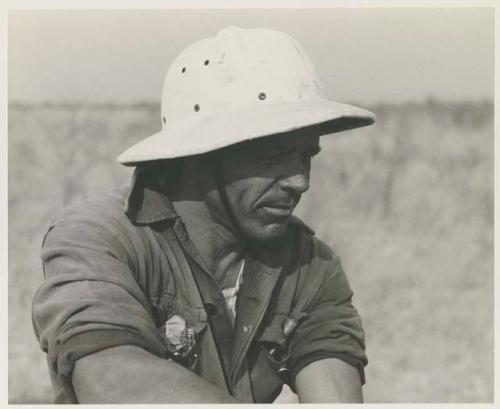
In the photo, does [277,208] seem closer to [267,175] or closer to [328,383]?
[267,175]

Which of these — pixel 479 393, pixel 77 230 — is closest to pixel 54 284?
pixel 77 230

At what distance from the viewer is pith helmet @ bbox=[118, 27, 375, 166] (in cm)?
245

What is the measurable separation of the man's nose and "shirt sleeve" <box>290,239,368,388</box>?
361mm

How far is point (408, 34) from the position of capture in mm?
3467

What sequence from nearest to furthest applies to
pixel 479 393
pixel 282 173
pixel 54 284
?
pixel 54 284 < pixel 282 173 < pixel 479 393

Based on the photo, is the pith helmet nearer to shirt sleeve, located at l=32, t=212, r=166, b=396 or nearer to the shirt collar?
the shirt collar

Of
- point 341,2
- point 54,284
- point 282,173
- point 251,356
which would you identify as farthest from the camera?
point 341,2

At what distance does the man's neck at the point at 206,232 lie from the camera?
2654 millimetres

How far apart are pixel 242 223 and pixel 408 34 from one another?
45.1 inches

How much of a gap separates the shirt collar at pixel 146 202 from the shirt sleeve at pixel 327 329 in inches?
17.6

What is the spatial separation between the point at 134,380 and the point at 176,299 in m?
0.35

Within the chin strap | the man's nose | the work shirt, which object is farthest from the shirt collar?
the man's nose

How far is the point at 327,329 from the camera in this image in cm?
276

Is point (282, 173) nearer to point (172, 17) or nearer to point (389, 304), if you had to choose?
point (172, 17)
